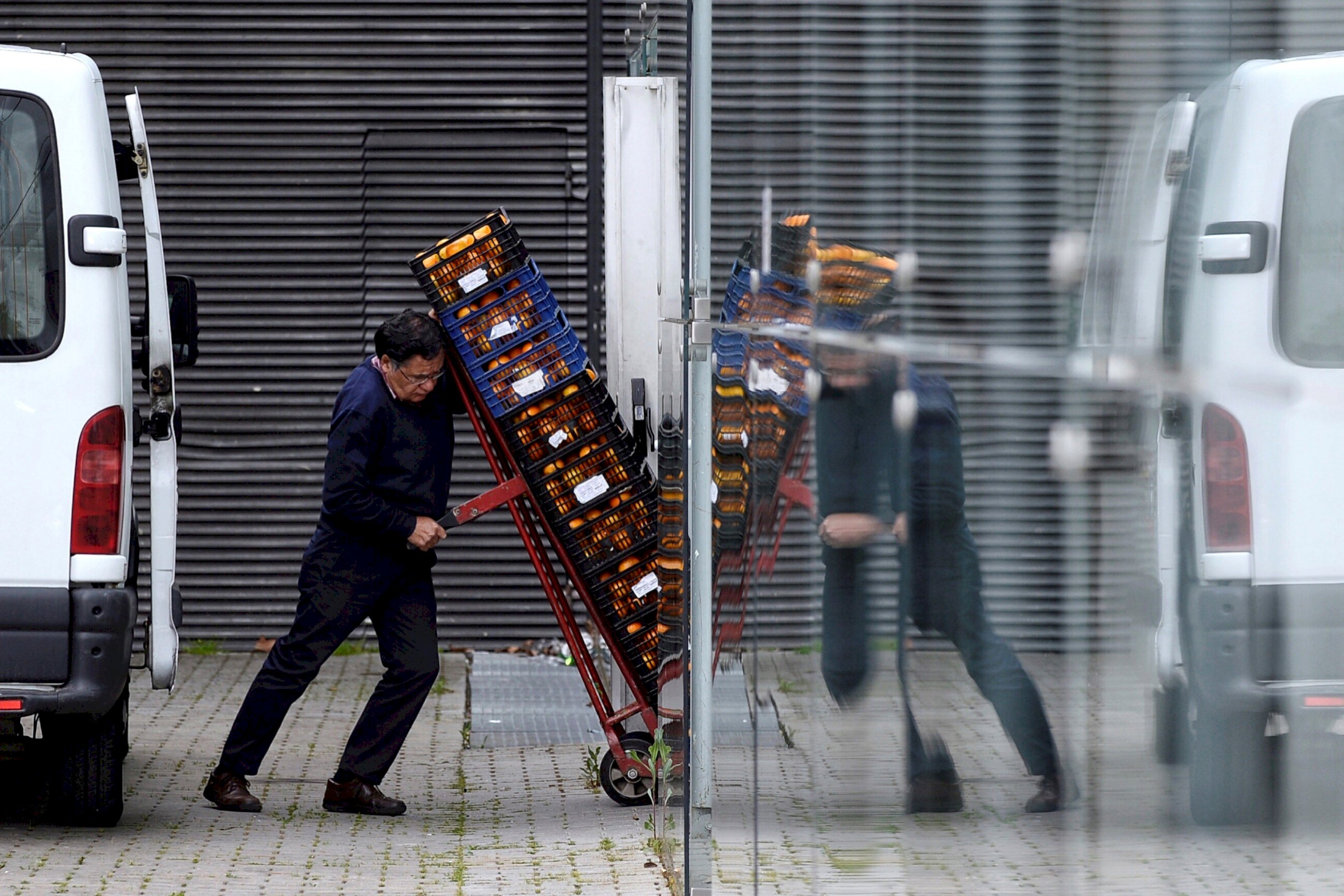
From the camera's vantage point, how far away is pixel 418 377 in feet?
19.3

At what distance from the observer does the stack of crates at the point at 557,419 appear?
19.1ft

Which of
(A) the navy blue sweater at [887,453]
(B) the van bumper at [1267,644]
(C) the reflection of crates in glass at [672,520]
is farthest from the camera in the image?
(C) the reflection of crates in glass at [672,520]

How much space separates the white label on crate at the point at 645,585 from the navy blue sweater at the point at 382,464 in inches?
28.2

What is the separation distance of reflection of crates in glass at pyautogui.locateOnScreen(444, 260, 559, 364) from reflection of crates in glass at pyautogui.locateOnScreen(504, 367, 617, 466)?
0.22 m

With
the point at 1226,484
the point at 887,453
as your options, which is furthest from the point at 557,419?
the point at 1226,484

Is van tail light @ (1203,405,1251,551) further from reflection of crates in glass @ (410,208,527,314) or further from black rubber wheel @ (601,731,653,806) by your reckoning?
black rubber wheel @ (601,731,653,806)

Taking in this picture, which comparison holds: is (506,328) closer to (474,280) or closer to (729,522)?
(474,280)

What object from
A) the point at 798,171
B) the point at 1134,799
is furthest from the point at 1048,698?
the point at 798,171

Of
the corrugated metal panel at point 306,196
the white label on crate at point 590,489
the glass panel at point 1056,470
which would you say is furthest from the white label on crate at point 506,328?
the corrugated metal panel at point 306,196

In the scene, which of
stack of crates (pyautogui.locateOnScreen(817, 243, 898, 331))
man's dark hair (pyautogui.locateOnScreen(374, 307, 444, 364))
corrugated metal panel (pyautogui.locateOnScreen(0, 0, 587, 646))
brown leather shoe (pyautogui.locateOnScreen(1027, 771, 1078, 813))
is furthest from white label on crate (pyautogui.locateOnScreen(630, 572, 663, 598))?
brown leather shoe (pyautogui.locateOnScreen(1027, 771, 1078, 813))

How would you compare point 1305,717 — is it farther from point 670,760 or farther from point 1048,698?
point 670,760

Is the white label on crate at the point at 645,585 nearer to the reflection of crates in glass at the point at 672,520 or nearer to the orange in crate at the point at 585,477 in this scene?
the orange in crate at the point at 585,477

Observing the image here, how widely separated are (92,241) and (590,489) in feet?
5.84

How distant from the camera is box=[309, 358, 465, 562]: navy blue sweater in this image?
5898 millimetres
